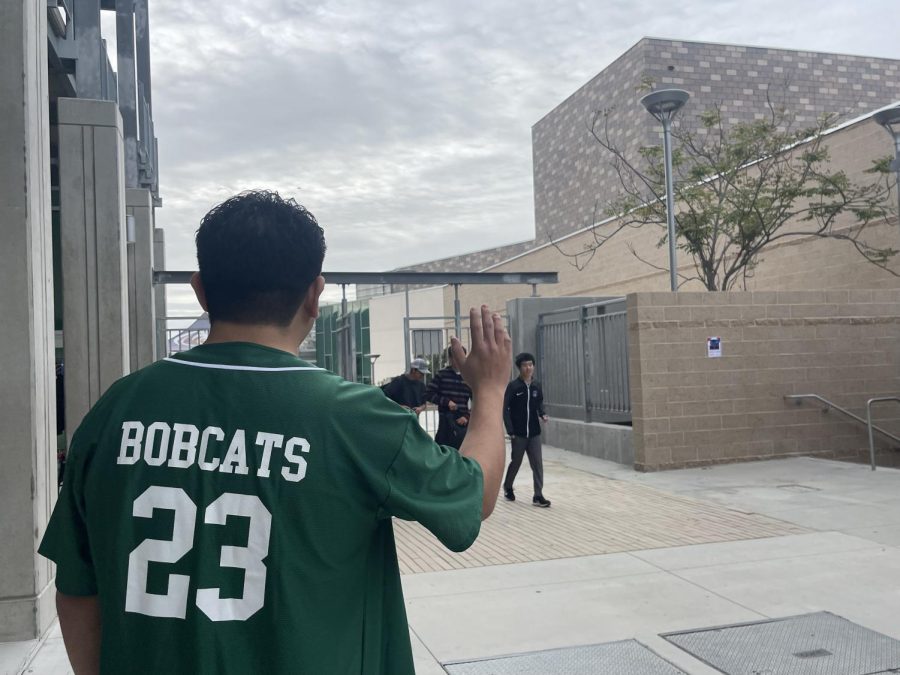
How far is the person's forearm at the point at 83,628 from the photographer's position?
164 centimetres

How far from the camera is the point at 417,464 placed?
1.56 m

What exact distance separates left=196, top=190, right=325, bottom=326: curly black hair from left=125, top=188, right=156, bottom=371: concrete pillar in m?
12.7

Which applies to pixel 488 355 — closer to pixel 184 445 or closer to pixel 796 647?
pixel 184 445

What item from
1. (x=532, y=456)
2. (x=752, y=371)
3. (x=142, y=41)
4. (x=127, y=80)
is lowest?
(x=532, y=456)

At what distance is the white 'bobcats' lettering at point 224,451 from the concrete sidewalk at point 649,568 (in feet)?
11.4

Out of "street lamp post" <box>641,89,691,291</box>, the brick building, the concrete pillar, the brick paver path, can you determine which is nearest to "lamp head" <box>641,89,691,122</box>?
"street lamp post" <box>641,89,691,291</box>

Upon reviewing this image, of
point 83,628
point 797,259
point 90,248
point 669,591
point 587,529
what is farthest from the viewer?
point 797,259

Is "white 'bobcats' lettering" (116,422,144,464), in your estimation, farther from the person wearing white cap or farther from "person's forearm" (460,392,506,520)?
the person wearing white cap

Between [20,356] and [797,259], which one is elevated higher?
[797,259]

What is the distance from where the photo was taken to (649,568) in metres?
6.60

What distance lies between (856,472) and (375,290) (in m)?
60.0

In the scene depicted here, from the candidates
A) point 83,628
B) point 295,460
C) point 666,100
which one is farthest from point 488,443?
point 666,100

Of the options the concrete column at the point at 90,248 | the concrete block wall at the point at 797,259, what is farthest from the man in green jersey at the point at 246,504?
the concrete block wall at the point at 797,259

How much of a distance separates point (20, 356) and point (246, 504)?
4256 millimetres
